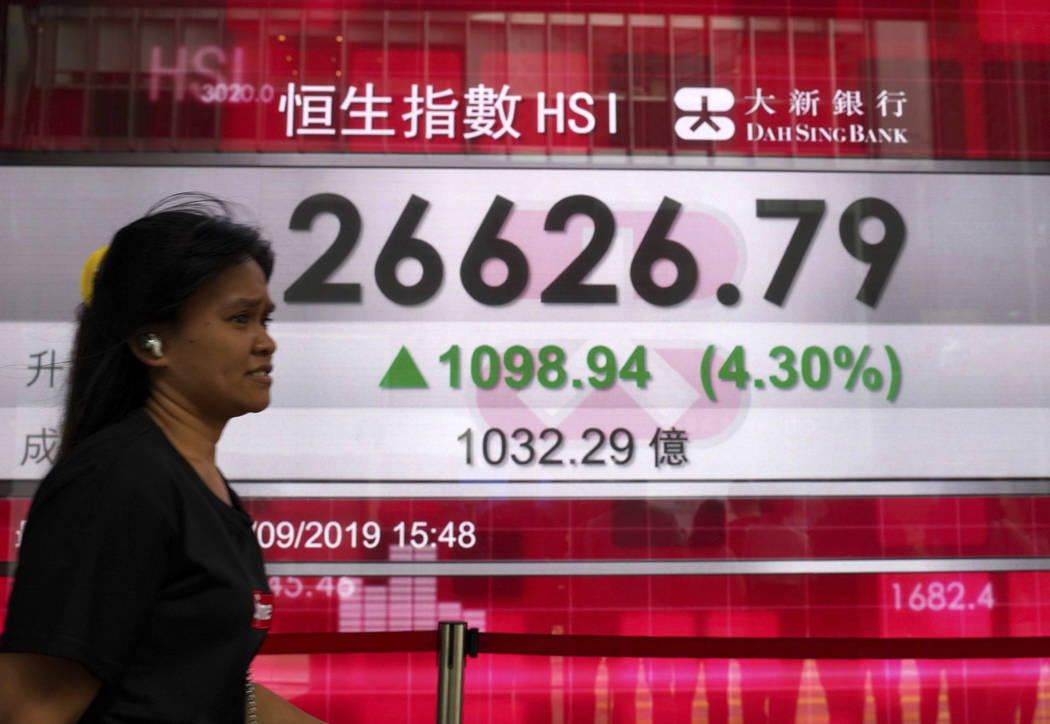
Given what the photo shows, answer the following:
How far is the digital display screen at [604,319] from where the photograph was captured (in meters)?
3.06

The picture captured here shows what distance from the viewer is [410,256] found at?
3.21m

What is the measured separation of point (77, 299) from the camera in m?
3.18

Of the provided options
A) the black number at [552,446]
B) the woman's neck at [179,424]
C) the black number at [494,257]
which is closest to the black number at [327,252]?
the black number at [494,257]

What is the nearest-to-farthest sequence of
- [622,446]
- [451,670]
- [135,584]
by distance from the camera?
[135,584] < [451,670] < [622,446]

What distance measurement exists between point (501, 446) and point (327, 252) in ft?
2.68

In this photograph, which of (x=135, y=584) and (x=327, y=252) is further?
(x=327, y=252)

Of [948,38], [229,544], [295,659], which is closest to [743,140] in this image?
[948,38]

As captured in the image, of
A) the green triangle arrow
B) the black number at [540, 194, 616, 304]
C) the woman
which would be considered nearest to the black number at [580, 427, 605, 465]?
the black number at [540, 194, 616, 304]

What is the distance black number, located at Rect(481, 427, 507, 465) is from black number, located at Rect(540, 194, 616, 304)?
0.44m

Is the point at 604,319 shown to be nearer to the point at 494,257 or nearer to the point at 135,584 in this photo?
the point at 494,257

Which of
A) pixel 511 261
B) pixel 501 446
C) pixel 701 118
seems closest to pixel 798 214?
pixel 701 118

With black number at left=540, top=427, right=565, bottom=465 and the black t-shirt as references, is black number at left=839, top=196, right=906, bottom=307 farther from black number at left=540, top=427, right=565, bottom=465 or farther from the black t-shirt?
the black t-shirt

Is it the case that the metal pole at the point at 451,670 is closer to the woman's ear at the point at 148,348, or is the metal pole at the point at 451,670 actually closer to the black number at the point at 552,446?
the black number at the point at 552,446

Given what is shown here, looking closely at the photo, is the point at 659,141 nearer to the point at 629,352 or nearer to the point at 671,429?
the point at 629,352
